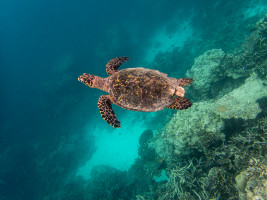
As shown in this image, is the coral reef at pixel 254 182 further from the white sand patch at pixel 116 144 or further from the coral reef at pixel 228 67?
the white sand patch at pixel 116 144

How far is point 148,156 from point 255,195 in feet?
34.8

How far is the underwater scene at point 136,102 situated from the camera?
4.88 meters

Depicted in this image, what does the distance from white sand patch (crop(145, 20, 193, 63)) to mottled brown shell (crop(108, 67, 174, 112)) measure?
24071mm

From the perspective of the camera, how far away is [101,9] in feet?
143

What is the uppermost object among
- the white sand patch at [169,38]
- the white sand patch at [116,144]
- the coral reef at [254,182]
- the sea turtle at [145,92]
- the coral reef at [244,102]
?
the white sand patch at [169,38]

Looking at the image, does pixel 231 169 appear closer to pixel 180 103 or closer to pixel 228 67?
pixel 180 103

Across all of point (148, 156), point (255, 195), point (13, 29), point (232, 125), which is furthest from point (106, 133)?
point (13, 29)

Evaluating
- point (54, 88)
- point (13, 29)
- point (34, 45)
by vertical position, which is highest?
point (13, 29)

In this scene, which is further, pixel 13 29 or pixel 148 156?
pixel 13 29

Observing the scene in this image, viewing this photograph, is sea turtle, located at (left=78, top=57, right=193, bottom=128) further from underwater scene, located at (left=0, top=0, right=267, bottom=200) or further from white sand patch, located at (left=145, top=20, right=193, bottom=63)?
white sand patch, located at (left=145, top=20, right=193, bottom=63)

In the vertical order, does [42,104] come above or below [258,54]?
above

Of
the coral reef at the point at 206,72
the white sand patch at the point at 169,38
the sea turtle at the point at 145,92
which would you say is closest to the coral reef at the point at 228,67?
the coral reef at the point at 206,72

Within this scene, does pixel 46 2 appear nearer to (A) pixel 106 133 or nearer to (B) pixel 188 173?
(A) pixel 106 133

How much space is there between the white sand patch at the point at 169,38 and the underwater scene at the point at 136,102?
0.86 feet
